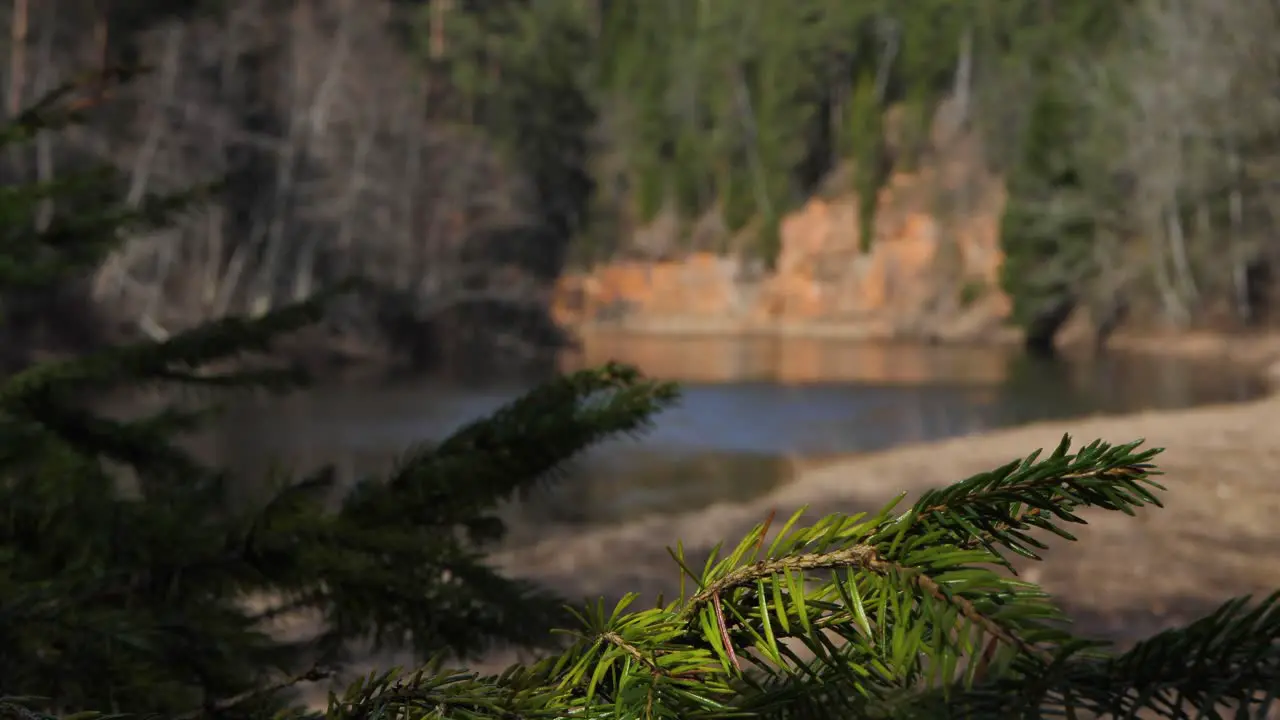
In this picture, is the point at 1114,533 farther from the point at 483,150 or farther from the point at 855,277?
the point at 855,277

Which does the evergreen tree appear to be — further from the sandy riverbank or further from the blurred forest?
the blurred forest

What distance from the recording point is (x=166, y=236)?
84.0 feet

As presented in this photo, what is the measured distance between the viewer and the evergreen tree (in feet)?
3.35

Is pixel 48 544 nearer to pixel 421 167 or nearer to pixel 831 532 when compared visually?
pixel 831 532

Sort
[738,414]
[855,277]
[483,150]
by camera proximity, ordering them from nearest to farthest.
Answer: [738,414]
[483,150]
[855,277]

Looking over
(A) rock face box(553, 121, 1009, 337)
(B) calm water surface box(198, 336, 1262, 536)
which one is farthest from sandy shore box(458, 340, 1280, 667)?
(A) rock face box(553, 121, 1009, 337)

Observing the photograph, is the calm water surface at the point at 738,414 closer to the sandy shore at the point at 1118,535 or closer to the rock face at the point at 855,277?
the sandy shore at the point at 1118,535

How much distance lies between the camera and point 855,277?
55.1 metres

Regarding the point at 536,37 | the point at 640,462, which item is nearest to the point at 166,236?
the point at 640,462

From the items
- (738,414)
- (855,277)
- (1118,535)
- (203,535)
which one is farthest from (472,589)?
(855,277)

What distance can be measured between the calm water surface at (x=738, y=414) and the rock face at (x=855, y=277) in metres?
15.7

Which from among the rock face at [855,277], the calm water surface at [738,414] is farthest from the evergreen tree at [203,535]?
the rock face at [855,277]

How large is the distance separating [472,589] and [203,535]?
0.99 ft

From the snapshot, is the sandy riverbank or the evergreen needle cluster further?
the sandy riverbank
